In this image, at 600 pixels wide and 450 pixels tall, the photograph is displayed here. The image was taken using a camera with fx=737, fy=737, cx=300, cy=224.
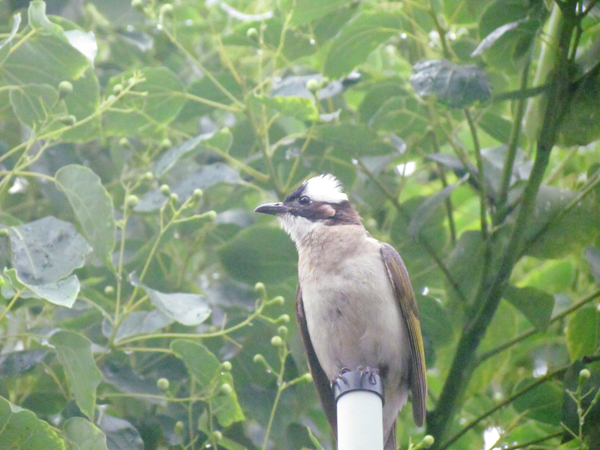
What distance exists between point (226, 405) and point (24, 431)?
912mm

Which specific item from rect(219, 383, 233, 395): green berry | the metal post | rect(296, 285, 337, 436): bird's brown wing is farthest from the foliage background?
the metal post

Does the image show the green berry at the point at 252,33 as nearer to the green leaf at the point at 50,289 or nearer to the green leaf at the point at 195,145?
the green leaf at the point at 195,145

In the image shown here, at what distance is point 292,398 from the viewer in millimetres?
3887

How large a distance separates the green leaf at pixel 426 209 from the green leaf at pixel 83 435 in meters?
1.77

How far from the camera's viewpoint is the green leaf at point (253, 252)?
13.0 feet

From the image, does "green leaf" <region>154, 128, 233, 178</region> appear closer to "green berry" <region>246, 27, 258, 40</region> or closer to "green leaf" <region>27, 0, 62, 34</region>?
"green berry" <region>246, 27, 258, 40</region>

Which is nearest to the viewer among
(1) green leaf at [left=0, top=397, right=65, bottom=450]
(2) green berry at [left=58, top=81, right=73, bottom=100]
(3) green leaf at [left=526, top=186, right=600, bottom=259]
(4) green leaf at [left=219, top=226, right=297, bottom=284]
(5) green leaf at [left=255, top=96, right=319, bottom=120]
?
(1) green leaf at [left=0, top=397, right=65, bottom=450]

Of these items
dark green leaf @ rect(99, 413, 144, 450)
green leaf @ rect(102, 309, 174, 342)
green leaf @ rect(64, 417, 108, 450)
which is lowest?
dark green leaf @ rect(99, 413, 144, 450)

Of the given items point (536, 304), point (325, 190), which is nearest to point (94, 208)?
point (325, 190)

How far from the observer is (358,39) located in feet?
12.5

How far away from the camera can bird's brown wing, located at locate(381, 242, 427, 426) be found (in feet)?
11.9

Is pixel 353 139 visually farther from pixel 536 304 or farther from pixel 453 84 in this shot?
pixel 536 304

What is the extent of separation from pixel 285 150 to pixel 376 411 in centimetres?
202

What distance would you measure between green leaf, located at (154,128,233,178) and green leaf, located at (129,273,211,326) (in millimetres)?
710
